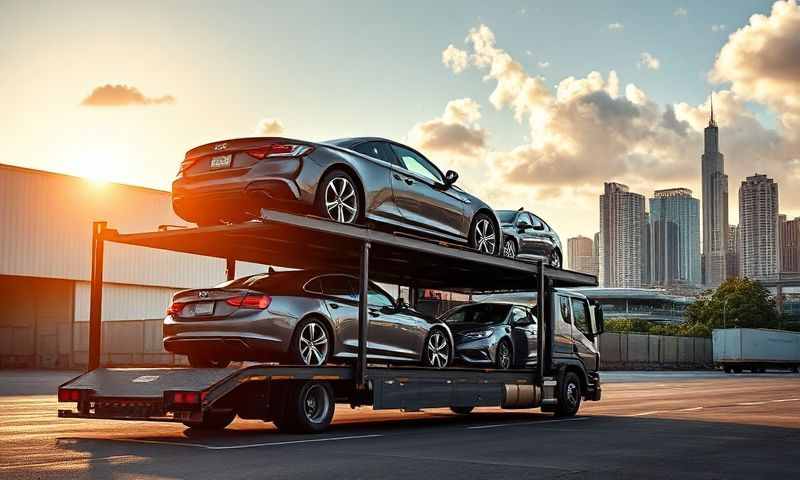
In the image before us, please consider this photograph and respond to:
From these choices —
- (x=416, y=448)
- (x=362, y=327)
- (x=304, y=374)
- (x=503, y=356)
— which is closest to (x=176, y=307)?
(x=304, y=374)

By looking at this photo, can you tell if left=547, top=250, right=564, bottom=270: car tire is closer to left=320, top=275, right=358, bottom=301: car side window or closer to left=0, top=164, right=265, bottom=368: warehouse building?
left=320, top=275, right=358, bottom=301: car side window

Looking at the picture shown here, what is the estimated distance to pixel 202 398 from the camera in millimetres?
10375

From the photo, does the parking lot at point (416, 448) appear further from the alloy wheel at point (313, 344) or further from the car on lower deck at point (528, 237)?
the car on lower deck at point (528, 237)

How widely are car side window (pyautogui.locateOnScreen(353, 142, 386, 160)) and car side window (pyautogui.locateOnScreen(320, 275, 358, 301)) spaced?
161cm

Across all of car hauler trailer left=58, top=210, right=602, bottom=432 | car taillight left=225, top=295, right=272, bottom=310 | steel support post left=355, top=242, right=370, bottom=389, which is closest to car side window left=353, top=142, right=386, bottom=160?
car hauler trailer left=58, top=210, right=602, bottom=432

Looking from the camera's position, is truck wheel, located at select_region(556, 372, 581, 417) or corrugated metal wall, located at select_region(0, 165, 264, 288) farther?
corrugated metal wall, located at select_region(0, 165, 264, 288)

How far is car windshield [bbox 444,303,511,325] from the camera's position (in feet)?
52.9

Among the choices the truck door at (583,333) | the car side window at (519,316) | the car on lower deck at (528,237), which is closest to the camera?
the car side window at (519,316)

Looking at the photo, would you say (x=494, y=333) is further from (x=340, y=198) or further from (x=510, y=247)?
(x=340, y=198)

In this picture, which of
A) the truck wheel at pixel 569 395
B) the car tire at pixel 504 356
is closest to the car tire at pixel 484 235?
the car tire at pixel 504 356

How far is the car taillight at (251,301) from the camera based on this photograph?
11.3 meters

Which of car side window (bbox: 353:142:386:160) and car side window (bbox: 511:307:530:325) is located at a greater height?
car side window (bbox: 353:142:386:160)

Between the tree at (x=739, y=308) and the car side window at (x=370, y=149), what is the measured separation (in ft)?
345

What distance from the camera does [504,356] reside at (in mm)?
16109
